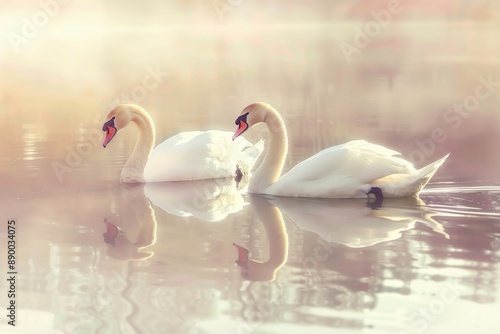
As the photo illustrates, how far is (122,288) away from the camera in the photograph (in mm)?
5867

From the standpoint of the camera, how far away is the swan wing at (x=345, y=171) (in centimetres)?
844

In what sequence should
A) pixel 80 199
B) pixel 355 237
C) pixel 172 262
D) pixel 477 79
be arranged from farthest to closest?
pixel 477 79 → pixel 80 199 → pixel 355 237 → pixel 172 262

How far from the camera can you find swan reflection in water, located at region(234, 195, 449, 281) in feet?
21.6

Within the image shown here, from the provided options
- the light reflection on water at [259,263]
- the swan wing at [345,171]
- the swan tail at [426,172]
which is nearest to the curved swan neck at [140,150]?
the light reflection on water at [259,263]

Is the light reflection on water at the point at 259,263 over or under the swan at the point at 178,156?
under

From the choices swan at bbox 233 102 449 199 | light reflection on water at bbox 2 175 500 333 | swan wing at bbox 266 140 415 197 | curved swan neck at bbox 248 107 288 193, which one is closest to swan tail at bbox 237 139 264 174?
curved swan neck at bbox 248 107 288 193

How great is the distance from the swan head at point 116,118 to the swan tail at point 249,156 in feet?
3.68

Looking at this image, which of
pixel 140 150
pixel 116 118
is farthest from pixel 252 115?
pixel 116 118

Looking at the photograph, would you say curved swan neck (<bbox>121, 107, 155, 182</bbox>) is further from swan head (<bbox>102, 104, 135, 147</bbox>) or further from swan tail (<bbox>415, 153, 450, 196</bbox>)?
swan tail (<bbox>415, 153, 450, 196</bbox>)

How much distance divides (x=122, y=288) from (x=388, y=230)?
219 centimetres

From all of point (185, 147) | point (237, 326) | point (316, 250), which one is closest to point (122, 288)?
point (237, 326)

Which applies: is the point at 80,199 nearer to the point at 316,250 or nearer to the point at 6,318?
A: the point at 316,250

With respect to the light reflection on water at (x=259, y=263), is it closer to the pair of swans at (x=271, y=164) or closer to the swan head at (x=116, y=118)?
the pair of swans at (x=271, y=164)

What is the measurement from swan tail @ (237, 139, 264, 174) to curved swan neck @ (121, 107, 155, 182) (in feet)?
2.82
